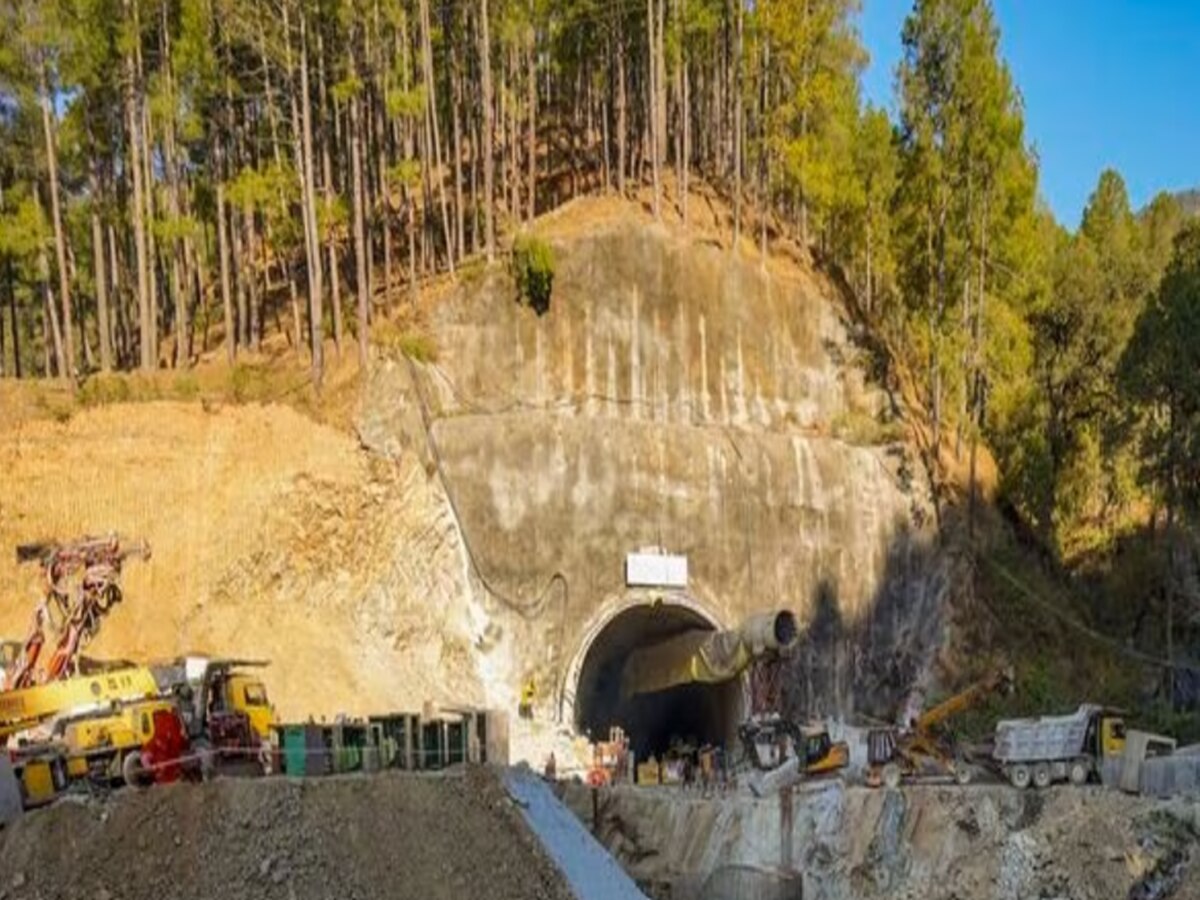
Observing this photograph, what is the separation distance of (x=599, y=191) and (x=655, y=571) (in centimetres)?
1647

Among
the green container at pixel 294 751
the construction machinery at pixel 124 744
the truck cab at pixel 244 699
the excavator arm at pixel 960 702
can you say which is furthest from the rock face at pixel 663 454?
the construction machinery at pixel 124 744

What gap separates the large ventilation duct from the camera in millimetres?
38125

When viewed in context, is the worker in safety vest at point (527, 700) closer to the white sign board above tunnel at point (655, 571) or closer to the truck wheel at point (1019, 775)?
the white sign board above tunnel at point (655, 571)

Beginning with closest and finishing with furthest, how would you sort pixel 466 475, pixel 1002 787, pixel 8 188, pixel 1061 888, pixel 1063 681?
pixel 1061 888, pixel 1002 787, pixel 466 475, pixel 8 188, pixel 1063 681

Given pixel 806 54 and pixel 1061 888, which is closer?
pixel 1061 888

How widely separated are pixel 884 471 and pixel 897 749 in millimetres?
14031

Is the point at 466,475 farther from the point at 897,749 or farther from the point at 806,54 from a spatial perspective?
A: the point at 806,54

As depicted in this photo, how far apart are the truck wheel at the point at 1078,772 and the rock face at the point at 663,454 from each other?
563 inches

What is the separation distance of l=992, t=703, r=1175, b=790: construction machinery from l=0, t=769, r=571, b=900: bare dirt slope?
510 inches

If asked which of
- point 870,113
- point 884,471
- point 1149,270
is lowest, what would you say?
point 884,471

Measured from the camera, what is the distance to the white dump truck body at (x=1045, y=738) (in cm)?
3159

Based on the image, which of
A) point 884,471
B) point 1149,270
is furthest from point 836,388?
point 1149,270

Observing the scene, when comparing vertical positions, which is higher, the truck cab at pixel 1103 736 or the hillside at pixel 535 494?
the hillside at pixel 535 494

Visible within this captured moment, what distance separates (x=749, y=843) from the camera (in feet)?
108
